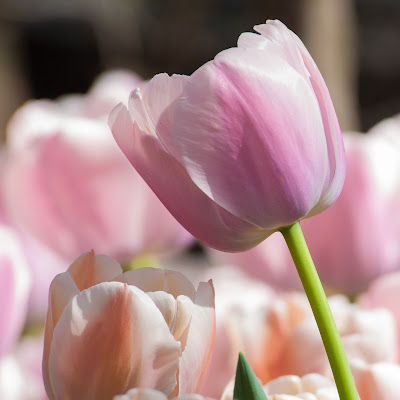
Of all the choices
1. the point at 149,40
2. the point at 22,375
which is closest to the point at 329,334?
the point at 22,375

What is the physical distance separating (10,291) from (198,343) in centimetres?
21

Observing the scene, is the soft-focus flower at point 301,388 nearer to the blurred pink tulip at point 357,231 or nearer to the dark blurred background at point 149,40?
the blurred pink tulip at point 357,231

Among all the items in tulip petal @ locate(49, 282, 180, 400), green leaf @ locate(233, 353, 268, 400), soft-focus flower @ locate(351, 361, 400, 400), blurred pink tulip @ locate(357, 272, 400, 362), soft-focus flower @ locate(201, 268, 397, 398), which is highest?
tulip petal @ locate(49, 282, 180, 400)

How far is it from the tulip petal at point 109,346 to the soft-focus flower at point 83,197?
13.7 inches

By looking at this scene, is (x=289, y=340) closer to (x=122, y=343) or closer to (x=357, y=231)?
(x=122, y=343)

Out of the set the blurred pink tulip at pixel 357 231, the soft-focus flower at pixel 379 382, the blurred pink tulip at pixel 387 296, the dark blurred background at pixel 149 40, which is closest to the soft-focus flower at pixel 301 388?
the soft-focus flower at pixel 379 382

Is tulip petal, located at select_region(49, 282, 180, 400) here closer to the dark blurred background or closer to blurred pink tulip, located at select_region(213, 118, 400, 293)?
blurred pink tulip, located at select_region(213, 118, 400, 293)

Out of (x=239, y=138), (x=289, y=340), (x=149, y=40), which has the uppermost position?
(x=239, y=138)

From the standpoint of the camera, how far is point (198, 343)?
0.90ft

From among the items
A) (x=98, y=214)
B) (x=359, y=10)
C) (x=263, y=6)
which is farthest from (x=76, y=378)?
(x=359, y=10)

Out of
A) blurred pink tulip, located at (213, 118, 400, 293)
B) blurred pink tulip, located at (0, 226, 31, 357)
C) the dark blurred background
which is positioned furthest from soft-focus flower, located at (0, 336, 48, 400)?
Answer: the dark blurred background

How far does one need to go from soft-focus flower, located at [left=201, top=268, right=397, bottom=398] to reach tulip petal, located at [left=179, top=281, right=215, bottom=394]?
3.8 inches

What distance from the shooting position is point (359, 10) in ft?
15.6

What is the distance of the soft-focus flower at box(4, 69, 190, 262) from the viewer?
634 mm
